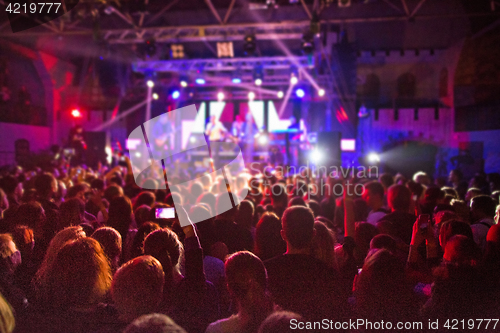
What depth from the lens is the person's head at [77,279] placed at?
155cm

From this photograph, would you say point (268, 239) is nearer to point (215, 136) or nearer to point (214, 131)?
point (215, 136)

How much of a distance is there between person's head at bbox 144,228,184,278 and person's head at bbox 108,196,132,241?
1.21 meters

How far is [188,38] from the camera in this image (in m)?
8.82

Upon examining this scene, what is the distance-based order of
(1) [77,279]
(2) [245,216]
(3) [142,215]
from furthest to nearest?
(2) [245,216] → (3) [142,215] → (1) [77,279]

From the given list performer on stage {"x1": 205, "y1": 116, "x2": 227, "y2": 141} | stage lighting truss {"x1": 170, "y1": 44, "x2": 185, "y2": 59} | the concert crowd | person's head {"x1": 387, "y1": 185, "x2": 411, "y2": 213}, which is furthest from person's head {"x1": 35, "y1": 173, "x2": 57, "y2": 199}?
performer on stage {"x1": 205, "y1": 116, "x2": 227, "y2": 141}

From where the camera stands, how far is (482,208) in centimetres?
299

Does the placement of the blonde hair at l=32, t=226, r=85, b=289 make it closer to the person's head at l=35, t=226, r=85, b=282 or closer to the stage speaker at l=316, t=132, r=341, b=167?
the person's head at l=35, t=226, r=85, b=282

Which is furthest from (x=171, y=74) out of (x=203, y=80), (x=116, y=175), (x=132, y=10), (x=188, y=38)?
(x=116, y=175)

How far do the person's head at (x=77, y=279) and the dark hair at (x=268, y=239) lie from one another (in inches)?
43.0

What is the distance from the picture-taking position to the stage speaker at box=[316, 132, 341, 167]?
7980mm

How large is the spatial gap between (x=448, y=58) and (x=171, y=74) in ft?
32.9

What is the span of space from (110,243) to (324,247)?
1195mm

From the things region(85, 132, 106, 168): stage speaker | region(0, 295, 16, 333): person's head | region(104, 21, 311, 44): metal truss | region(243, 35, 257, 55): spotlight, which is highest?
region(104, 21, 311, 44): metal truss

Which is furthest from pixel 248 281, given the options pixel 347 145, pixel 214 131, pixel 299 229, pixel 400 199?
pixel 214 131
